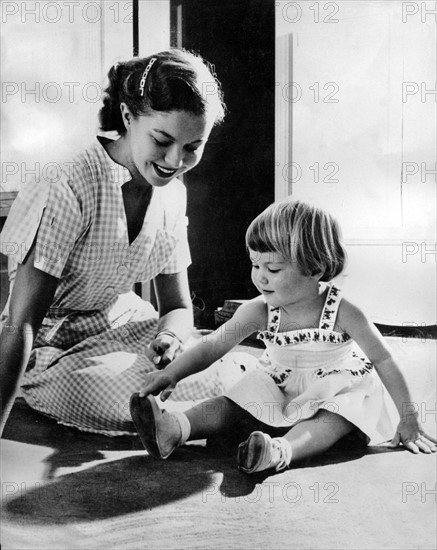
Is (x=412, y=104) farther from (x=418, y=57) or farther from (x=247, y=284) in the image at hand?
(x=247, y=284)

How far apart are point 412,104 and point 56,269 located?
79 cm

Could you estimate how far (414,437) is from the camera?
50.3 inches

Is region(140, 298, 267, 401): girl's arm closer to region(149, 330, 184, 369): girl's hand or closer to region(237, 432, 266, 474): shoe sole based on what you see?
region(149, 330, 184, 369): girl's hand

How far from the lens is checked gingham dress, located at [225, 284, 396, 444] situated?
1271 mm

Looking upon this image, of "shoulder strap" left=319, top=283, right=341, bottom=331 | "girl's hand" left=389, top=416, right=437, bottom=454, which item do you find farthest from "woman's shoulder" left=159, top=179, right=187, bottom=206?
"girl's hand" left=389, top=416, right=437, bottom=454

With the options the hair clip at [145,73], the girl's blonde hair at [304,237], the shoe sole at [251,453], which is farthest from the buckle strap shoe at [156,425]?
the hair clip at [145,73]

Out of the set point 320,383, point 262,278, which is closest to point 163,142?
point 262,278

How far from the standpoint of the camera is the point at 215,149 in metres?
1.31

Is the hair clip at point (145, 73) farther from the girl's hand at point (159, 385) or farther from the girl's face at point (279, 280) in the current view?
the girl's hand at point (159, 385)

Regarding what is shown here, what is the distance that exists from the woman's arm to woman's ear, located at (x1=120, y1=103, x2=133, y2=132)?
12.6 inches

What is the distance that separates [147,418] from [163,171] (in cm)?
50

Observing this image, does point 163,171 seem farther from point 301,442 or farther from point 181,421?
point 301,442

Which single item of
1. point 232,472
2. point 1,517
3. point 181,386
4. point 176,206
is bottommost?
point 1,517

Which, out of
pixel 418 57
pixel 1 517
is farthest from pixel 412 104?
pixel 1 517
